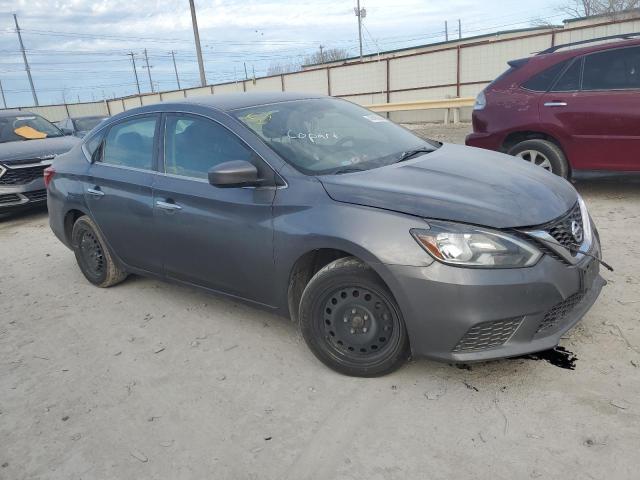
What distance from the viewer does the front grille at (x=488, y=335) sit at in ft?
8.47

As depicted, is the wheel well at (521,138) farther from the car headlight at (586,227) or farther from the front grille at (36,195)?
the front grille at (36,195)

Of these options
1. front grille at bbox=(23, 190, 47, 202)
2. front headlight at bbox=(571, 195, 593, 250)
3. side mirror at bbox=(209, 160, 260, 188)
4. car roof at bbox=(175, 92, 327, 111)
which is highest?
→ car roof at bbox=(175, 92, 327, 111)

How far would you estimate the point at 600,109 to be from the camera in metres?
5.58

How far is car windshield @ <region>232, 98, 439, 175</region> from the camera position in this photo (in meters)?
3.28

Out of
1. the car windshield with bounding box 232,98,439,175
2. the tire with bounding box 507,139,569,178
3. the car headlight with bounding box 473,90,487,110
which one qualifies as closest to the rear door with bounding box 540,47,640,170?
the tire with bounding box 507,139,569,178

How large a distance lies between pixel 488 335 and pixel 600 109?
13.4 feet

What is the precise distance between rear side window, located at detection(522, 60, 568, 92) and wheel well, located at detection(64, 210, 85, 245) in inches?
196

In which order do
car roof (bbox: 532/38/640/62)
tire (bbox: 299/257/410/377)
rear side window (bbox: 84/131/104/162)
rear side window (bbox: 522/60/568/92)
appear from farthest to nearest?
rear side window (bbox: 522/60/568/92) → car roof (bbox: 532/38/640/62) → rear side window (bbox: 84/131/104/162) → tire (bbox: 299/257/410/377)

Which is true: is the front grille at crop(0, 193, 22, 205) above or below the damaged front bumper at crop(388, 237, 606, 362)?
below

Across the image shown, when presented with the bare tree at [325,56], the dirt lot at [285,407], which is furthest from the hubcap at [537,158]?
the bare tree at [325,56]

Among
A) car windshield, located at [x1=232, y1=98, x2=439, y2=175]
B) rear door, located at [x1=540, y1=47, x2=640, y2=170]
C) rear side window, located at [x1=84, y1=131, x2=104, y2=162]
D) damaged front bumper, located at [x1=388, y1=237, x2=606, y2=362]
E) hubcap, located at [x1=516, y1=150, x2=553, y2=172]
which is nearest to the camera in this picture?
damaged front bumper, located at [x1=388, y1=237, x2=606, y2=362]

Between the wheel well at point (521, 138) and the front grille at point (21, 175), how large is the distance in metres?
6.59

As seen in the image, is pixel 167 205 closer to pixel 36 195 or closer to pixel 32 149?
pixel 36 195

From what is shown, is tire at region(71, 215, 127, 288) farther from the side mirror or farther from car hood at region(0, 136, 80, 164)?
car hood at region(0, 136, 80, 164)
